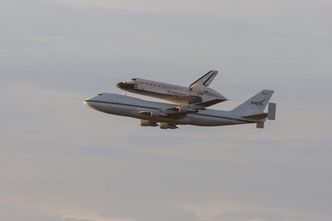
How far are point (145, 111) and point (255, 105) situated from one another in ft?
74.0

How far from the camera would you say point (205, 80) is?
156m

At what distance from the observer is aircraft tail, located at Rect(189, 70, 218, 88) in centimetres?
15475

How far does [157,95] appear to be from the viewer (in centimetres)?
15338

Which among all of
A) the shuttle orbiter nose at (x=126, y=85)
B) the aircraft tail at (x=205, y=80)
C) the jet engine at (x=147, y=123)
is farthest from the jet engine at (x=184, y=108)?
the shuttle orbiter nose at (x=126, y=85)

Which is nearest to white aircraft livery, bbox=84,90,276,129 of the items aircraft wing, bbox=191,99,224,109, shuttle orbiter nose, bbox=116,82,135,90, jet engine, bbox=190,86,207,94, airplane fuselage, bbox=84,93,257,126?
airplane fuselage, bbox=84,93,257,126

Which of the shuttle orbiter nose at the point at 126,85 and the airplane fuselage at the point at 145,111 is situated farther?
the shuttle orbiter nose at the point at 126,85

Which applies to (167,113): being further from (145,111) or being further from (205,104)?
(205,104)

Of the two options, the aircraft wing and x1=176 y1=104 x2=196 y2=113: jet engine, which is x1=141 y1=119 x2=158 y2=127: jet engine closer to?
x1=176 y1=104 x2=196 y2=113: jet engine

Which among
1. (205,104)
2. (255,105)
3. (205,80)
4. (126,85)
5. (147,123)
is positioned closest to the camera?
(205,104)

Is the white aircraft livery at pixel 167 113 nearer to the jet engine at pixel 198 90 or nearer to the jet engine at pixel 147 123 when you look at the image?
the jet engine at pixel 147 123

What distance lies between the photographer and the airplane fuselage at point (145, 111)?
15088cm

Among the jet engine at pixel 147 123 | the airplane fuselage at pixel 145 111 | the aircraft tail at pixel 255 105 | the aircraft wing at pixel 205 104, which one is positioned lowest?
the jet engine at pixel 147 123

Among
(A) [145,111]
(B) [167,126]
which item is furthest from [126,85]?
(B) [167,126]

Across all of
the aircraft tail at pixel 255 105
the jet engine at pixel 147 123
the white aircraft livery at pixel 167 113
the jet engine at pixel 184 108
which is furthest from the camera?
the aircraft tail at pixel 255 105
